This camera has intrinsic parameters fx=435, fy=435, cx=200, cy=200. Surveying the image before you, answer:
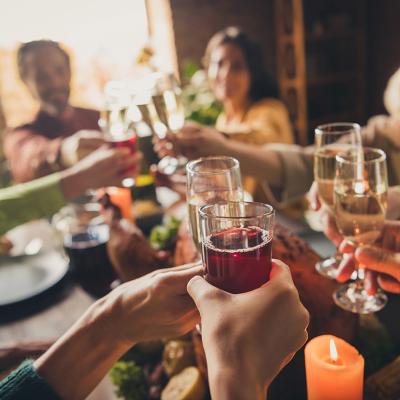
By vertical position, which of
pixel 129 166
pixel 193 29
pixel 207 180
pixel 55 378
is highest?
pixel 193 29

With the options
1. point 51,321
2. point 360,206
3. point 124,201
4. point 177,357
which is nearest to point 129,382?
point 177,357

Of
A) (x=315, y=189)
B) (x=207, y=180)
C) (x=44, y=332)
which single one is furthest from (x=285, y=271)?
(x=44, y=332)

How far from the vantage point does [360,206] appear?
2.89 feet

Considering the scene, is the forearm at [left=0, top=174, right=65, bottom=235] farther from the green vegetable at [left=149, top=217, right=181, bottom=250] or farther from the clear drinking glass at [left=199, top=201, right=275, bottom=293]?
the clear drinking glass at [left=199, top=201, right=275, bottom=293]

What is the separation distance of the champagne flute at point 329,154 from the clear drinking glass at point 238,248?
19.2 inches

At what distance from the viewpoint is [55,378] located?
2.27ft

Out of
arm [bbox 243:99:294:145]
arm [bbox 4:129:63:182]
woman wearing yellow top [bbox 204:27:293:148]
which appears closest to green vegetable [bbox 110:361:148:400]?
arm [bbox 243:99:294:145]

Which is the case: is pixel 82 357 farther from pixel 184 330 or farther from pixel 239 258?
pixel 239 258

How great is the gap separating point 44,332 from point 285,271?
765mm

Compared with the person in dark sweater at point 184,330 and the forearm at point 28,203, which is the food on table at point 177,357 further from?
the forearm at point 28,203

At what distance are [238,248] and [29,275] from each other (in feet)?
3.10

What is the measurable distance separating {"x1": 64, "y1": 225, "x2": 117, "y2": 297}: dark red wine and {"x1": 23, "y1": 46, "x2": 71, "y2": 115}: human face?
6.02 ft

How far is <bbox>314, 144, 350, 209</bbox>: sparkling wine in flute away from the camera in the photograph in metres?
1.06

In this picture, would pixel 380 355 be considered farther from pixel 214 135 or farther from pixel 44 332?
pixel 214 135
